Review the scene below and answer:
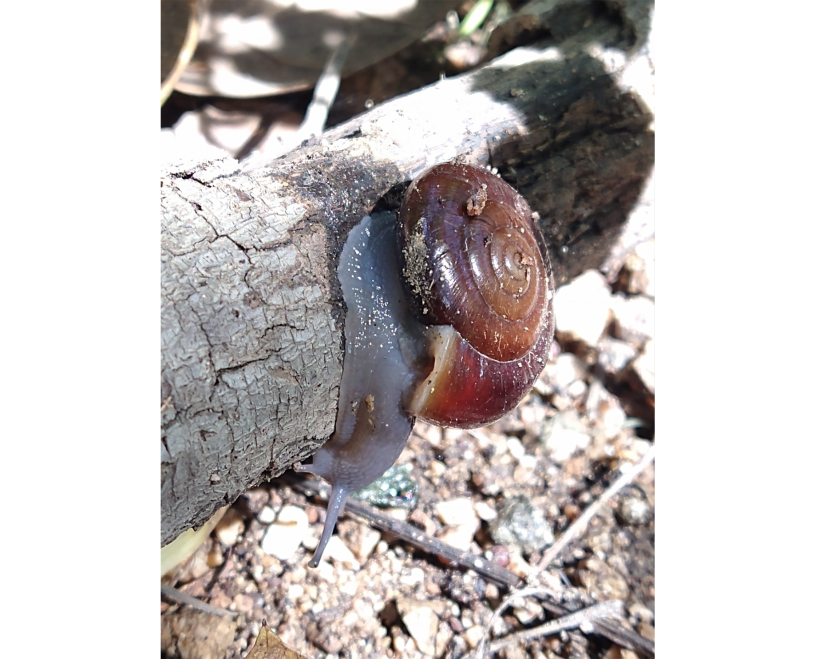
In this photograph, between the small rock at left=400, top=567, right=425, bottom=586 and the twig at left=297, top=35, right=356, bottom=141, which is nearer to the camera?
the small rock at left=400, top=567, right=425, bottom=586

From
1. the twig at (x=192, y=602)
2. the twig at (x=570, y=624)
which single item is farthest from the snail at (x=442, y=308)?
the twig at (x=570, y=624)

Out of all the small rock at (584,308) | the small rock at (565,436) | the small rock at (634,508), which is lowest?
the small rock at (634,508)

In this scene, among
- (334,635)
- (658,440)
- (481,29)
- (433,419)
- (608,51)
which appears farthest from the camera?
(481,29)

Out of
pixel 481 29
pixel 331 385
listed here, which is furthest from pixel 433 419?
pixel 481 29

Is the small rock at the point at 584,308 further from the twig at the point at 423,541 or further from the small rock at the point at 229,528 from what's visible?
the small rock at the point at 229,528

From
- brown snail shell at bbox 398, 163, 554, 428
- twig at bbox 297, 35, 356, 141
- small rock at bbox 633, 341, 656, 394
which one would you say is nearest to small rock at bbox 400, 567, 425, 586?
brown snail shell at bbox 398, 163, 554, 428

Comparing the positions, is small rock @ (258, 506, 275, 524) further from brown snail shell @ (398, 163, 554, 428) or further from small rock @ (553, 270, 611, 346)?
small rock @ (553, 270, 611, 346)

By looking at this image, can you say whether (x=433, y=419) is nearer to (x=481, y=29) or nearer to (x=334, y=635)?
(x=334, y=635)
